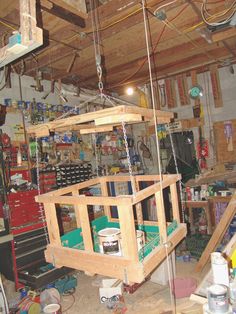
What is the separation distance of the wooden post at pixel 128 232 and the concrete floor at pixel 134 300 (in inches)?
69.2

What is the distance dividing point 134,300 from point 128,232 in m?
2.21

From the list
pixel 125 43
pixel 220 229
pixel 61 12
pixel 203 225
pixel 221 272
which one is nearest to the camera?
pixel 221 272

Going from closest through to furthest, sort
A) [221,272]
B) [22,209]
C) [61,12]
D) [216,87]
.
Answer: [221,272] < [61,12] < [22,209] < [216,87]

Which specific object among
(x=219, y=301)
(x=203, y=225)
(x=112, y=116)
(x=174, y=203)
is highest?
(x=112, y=116)

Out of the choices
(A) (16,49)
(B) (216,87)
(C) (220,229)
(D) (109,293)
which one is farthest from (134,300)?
(B) (216,87)

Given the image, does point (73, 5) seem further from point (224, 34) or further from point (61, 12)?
point (224, 34)

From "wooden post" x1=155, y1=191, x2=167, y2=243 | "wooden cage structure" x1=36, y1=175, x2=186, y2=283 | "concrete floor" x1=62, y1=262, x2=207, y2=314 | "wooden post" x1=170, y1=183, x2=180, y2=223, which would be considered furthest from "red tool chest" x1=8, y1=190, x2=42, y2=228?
"wooden post" x1=155, y1=191, x2=167, y2=243

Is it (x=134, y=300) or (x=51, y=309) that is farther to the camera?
(x=134, y=300)

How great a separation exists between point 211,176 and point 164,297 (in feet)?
8.08

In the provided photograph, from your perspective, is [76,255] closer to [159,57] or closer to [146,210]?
[146,210]

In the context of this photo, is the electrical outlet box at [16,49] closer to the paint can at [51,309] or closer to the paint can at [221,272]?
the paint can at [221,272]

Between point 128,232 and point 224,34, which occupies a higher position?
point 224,34

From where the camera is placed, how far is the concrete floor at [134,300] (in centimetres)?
290

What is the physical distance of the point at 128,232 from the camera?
1.33 m
